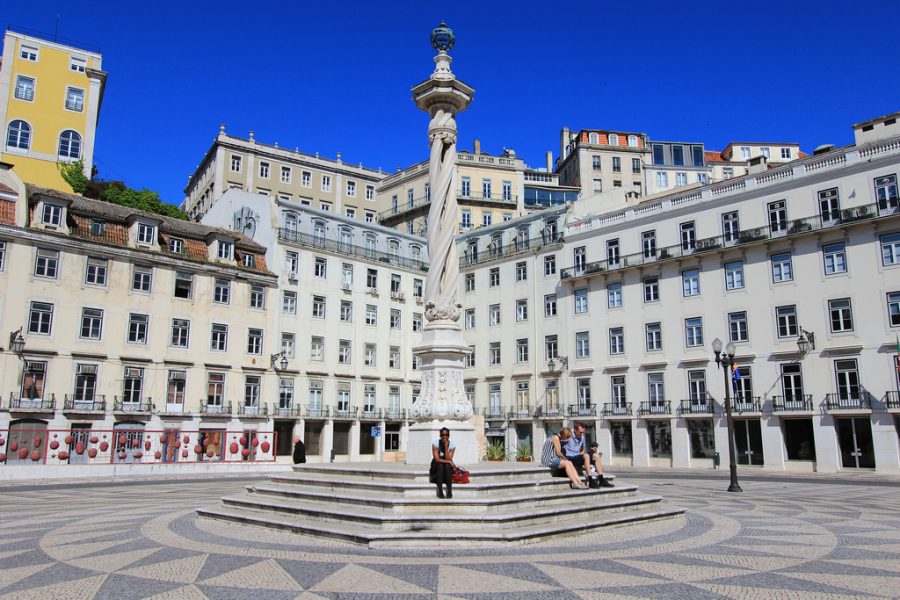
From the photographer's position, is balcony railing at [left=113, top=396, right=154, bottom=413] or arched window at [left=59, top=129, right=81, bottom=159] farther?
arched window at [left=59, top=129, right=81, bottom=159]

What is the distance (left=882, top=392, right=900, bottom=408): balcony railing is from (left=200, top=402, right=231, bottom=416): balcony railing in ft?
110

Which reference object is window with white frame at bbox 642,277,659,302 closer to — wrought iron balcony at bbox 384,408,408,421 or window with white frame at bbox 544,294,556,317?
window with white frame at bbox 544,294,556,317

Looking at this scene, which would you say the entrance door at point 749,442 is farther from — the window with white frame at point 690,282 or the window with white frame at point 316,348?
the window with white frame at point 316,348

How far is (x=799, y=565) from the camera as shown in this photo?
845 centimetres

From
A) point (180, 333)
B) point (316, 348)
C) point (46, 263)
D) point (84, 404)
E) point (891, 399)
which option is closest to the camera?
point (891, 399)

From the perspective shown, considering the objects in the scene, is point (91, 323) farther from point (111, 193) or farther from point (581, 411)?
point (581, 411)

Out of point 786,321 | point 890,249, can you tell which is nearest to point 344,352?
point 786,321

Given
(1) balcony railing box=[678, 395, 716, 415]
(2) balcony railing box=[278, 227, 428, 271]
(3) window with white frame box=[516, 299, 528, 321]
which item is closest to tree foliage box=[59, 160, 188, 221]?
(2) balcony railing box=[278, 227, 428, 271]

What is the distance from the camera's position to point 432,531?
10.5m

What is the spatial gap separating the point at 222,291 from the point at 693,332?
27.1 m

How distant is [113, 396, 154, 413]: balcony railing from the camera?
116ft

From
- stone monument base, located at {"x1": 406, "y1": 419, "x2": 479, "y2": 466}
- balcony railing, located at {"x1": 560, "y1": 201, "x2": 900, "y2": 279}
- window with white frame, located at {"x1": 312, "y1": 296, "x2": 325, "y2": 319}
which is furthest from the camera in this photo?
window with white frame, located at {"x1": 312, "y1": 296, "x2": 325, "y2": 319}

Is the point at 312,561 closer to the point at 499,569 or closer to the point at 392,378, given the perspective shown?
the point at 499,569

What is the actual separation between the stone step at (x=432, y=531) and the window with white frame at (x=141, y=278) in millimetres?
28090
